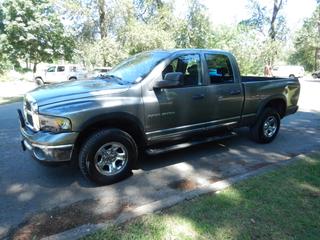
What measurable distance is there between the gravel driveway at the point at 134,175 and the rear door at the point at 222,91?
73cm

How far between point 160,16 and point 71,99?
22.4 m

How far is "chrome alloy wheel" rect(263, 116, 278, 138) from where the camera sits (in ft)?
20.3

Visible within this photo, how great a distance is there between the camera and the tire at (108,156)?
3.95m

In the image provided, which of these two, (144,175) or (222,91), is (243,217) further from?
(222,91)

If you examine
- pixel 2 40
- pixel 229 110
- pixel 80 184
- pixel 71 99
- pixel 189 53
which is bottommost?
pixel 80 184

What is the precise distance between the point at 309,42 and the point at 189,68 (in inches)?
1821

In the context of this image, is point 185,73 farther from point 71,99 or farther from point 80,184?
point 80,184

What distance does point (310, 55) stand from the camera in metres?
49.5

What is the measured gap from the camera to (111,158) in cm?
420

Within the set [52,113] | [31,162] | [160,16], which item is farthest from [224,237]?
[160,16]

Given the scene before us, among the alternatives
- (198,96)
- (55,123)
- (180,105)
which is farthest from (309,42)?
(55,123)

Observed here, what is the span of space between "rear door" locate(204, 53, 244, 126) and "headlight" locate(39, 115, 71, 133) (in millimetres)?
2408

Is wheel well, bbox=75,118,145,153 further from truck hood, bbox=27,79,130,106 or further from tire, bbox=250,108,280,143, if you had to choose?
tire, bbox=250,108,280,143

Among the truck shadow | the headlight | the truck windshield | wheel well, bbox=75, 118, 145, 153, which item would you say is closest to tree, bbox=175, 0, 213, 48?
the truck shadow
